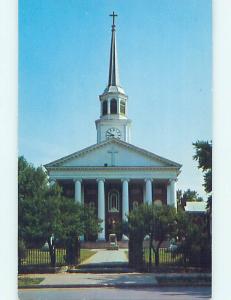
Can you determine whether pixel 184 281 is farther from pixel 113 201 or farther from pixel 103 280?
pixel 113 201

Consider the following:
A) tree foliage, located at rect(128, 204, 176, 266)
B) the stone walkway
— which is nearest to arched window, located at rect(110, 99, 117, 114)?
tree foliage, located at rect(128, 204, 176, 266)

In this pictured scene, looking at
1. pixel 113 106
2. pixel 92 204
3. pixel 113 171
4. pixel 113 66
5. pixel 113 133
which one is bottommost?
pixel 92 204

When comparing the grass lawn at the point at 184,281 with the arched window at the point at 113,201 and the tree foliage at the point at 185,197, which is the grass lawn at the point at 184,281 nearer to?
the tree foliage at the point at 185,197

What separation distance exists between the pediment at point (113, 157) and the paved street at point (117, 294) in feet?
5.26

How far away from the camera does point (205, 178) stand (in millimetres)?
7812

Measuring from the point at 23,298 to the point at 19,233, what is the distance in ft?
2.70

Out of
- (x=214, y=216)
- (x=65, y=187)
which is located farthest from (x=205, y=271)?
(x=65, y=187)

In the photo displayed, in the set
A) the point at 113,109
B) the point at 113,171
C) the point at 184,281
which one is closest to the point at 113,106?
the point at 113,109

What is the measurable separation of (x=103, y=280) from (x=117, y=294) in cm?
39

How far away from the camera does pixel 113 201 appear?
8727 millimetres

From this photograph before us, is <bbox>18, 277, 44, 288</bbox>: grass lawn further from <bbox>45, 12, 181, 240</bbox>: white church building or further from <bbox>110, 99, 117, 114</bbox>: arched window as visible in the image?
<bbox>110, 99, 117, 114</bbox>: arched window

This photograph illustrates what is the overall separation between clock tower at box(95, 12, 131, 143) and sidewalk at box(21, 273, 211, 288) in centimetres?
181

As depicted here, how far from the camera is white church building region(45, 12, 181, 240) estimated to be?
26.5 feet

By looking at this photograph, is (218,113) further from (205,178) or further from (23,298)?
(23,298)
